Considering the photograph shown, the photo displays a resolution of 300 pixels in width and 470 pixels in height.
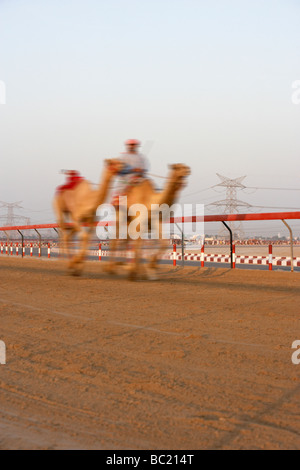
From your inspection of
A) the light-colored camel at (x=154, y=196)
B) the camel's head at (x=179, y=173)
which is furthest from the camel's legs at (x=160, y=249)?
the camel's head at (x=179, y=173)

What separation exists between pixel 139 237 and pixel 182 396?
5932mm

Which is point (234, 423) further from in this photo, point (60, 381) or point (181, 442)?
point (60, 381)

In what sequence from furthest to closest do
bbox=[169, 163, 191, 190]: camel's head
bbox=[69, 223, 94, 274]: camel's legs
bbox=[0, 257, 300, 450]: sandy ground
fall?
bbox=[69, 223, 94, 274]: camel's legs → bbox=[169, 163, 191, 190]: camel's head → bbox=[0, 257, 300, 450]: sandy ground

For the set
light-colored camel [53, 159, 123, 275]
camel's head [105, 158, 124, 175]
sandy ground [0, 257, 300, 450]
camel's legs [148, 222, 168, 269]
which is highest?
camel's head [105, 158, 124, 175]

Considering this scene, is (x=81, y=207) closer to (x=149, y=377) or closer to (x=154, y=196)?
(x=154, y=196)

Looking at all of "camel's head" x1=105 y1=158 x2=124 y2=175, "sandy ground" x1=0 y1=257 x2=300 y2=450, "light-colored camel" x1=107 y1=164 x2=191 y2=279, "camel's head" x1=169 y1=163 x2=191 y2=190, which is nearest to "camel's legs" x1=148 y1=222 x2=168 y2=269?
"light-colored camel" x1=107 y1=164 x2=191 y2=279

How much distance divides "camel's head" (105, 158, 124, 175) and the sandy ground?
3.32 meters

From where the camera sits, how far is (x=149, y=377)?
3.03 metres

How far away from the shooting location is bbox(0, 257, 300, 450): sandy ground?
222 centimetres

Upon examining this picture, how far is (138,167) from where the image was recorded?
340 inches

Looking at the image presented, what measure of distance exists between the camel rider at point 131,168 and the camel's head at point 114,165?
0.22 ft

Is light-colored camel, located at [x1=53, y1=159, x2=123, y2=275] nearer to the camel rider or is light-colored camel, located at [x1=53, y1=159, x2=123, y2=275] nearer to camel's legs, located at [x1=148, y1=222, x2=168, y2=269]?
the camel rider

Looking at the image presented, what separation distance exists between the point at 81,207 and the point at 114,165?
128 centimetres

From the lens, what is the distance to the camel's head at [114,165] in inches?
338
